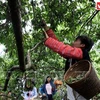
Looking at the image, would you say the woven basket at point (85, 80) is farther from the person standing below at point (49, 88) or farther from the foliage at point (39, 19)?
the person standing below at point (49, 88)

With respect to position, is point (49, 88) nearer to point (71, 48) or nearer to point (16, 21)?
point (71, 48)

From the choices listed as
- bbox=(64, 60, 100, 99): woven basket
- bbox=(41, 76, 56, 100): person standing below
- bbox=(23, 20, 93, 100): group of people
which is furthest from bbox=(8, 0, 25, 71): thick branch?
bbox=(41, 76, 56, 100): person standing below

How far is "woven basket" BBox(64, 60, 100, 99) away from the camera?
12.9 ft

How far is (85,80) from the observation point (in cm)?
391

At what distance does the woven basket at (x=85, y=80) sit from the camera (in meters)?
3.93

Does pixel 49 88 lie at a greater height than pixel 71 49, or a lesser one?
lesser

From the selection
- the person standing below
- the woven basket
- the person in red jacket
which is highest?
the person in red jacket

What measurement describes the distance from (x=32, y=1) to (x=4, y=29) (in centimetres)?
74

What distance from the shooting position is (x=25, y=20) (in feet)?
18.9

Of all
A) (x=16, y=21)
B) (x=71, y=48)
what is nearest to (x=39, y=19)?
(x=71, y=48)

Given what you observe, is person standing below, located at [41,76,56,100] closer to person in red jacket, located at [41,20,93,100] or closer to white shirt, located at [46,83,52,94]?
white shirt, located at [46,83,52,94]

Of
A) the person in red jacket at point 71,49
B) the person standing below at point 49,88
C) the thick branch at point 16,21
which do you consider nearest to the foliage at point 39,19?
the thick branch at point 16,21

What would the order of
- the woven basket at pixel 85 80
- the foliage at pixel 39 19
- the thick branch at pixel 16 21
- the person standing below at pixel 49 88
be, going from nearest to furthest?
the thick branch at pixel 16 21 < the woven basket at pixel 85 80 < the foliage at pixel 39 19 < the person standing below at pixel 49 88

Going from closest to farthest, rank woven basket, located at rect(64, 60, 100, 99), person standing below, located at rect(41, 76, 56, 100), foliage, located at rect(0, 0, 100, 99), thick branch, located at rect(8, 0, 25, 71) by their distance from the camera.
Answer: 1. thick branch, located at rect(8, 0, 25, 71)
2. woven basket, located at rect(64, 60, 100, 99)
3. foliage, located at rect(0, 0, 100, 99)
4. person standing below, located at rect(41, 76, 56, 100)
